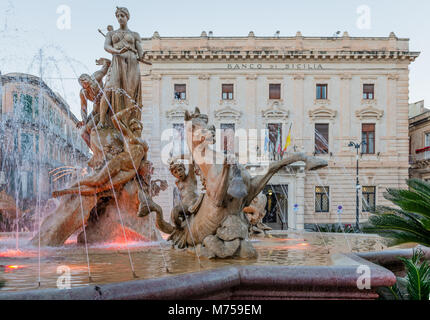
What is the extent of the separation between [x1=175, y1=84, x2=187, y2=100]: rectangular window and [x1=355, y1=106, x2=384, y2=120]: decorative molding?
40.2 ft

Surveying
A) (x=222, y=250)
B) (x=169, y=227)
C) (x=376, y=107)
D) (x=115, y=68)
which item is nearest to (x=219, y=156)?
(x=222, y=250)

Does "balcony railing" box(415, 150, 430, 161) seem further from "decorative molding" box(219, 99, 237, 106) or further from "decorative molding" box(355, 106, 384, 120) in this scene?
"decorative molding" box(219, 99, 237, 106)

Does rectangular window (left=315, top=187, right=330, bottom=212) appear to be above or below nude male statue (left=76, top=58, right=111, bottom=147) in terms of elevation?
below

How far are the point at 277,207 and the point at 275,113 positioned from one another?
6555 mm

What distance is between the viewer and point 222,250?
4.46 m

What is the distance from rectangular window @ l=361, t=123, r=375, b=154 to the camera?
94.0 feet

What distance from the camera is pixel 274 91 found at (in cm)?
2900

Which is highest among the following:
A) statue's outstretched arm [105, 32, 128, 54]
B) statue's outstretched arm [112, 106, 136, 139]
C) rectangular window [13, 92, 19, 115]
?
rectangular window [13, 92, 19, 115]

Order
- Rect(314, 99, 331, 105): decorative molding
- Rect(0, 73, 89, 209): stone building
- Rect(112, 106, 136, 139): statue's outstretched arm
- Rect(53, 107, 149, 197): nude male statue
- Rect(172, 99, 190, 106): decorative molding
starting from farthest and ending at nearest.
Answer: Rect(314, 99, 331, 105): decorative molding → Rect(172, 99, 190, 106): decorative molding → Rect(0, 73, 89, 209): stone building → Rect(112, 106, 136, 139): statue's outstretched arm → Rect(53, 107, 149, 197): nude male statue

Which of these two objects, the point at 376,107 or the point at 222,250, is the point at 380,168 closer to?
the point at 376,107

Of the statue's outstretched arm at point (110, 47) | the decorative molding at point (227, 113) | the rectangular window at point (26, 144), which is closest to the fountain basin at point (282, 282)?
the statue's outstretched arm at point (110, 47)

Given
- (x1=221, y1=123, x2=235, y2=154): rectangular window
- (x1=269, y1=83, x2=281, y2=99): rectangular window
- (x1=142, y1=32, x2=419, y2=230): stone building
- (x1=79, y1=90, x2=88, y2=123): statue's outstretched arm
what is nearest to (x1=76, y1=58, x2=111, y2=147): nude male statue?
(x1=79, y1=90, x2=88, y2=123): statue's outstretched arm

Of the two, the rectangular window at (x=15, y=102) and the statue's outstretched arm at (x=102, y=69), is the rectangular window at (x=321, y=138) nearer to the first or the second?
the rectangular window at (x=15, y=102)

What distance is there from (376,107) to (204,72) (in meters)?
12.3
